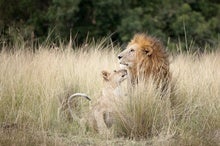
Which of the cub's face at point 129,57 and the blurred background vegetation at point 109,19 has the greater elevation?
the blurred background vegetation at point 109,19

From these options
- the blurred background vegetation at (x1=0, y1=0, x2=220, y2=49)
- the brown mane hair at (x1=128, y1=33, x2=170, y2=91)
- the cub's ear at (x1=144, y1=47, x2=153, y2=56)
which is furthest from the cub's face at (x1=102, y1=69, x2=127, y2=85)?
the blurred background vegetation at (x1=0, y1=0, x2=220, y2=49)

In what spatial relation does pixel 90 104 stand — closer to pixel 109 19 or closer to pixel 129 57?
pixel 129 57

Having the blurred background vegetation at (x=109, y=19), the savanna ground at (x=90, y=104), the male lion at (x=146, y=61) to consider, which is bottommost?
the savanna ground at (x=90, y=104)

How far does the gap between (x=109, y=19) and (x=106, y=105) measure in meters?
9.53

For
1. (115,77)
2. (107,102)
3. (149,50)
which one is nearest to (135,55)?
(149,50)

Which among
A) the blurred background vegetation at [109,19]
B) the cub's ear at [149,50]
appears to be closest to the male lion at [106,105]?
the cub's ear at [149,50]

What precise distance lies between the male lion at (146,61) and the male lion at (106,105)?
0.43 feet

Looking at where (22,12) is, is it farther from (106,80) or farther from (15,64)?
(106,80)

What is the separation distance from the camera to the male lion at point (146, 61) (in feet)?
22.1

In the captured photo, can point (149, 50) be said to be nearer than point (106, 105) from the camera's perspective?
No

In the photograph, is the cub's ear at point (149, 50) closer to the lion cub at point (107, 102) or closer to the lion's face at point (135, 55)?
the lion's face at point (135, 55)

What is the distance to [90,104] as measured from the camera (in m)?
7.04

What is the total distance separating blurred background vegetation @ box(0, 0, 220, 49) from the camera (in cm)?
1532

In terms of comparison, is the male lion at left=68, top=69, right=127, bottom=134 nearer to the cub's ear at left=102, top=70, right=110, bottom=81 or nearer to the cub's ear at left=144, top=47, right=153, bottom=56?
the cub's ear at left=102, top=70, right=110, bottom=81
